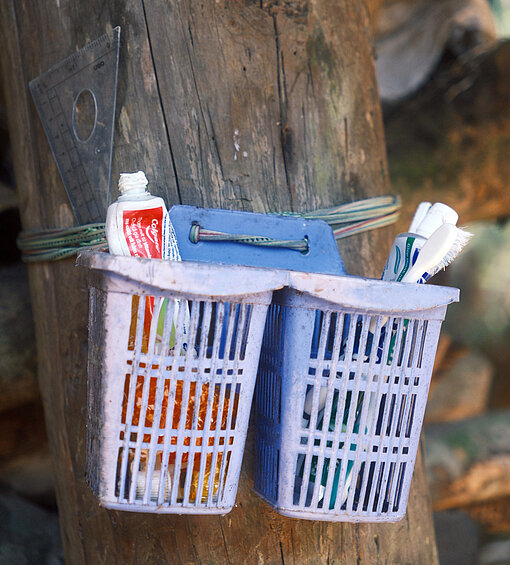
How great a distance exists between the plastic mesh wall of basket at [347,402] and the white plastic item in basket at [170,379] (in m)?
0.06

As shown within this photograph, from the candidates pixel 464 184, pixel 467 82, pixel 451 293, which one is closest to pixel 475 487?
pixel 464 184

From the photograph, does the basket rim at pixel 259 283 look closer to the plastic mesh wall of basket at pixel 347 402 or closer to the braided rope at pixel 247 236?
the plastic mesh wall of basket at pixel 347 402

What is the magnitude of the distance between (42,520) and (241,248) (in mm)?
1136

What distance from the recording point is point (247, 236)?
34.5 inches

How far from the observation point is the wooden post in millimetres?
943

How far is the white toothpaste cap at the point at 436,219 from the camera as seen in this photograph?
2.75 feet

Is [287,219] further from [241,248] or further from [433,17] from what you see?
[433,17]

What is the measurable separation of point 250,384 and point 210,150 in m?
0.42

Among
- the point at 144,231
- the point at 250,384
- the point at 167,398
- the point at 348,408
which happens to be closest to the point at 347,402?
the point at 348,408

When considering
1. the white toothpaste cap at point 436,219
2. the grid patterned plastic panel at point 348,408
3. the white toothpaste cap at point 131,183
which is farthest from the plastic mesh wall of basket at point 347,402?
the white toothpaste cap at point 131,183

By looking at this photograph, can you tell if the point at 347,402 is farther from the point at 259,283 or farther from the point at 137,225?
the point at 137,225

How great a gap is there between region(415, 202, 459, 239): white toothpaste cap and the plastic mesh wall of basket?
0.34 feet

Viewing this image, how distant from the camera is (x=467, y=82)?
220 centimetres

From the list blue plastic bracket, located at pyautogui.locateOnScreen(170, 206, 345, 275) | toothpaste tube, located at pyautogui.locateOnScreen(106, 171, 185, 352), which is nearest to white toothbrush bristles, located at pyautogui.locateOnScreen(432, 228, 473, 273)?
blue plastic bracket, located at pyautogui.locateOnScreen(170, 206, 345, 275)
